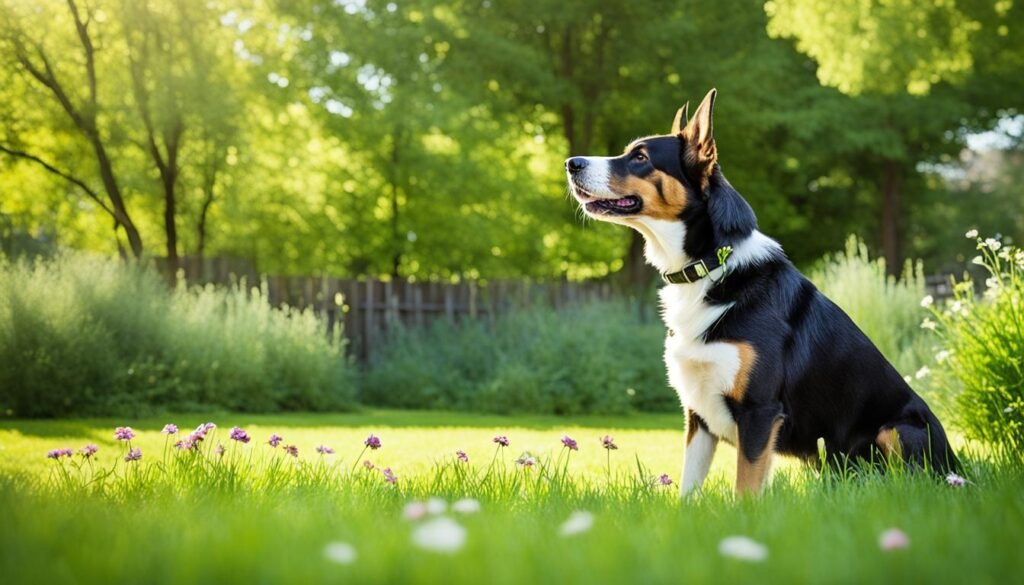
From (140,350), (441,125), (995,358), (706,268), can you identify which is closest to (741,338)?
(706,268)

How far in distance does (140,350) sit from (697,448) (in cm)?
921

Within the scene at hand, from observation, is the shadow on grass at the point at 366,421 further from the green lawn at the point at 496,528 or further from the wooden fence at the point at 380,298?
the green lawn at the point at 496,528

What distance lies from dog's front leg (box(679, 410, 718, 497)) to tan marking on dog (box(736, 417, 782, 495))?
14.2 inches

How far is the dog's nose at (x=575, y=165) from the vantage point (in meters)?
4.93

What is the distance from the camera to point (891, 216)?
25.6 m

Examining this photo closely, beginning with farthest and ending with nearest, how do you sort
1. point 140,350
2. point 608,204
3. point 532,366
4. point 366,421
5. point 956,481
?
1. point 532,366
2. point 140,350
3. point 366,421
4. point 608,204
5. point 956,481

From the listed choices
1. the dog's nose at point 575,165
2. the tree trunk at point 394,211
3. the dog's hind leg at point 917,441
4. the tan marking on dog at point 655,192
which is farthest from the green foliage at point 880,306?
the tree trunk at point 394,211

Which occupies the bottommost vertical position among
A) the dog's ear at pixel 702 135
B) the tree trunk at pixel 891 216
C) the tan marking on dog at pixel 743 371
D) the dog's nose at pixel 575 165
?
the tan marking on dog at pixel 743 371

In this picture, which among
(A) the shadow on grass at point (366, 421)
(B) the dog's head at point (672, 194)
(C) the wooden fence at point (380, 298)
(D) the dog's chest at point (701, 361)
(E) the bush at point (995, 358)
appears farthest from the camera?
(C) the wooden fence at point (380, 298)

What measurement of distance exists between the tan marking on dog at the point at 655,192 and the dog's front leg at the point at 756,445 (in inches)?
41.4

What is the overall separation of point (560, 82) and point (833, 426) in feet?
58.6

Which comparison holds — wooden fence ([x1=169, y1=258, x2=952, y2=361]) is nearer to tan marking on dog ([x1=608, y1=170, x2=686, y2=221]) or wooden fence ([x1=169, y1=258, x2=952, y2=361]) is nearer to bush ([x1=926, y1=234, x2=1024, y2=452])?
bush ([x1=926, y1=234, x2=1024, y2=452])

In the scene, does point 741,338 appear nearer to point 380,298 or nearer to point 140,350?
point 140,350

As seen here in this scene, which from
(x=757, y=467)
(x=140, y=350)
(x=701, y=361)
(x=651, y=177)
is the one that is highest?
(x=651, y=177)
